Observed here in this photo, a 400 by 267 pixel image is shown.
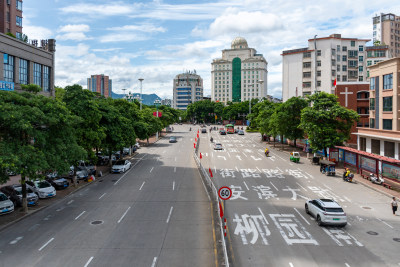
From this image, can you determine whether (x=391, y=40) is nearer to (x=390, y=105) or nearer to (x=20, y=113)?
(x=390, y=105)

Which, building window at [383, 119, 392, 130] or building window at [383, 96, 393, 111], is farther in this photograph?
building window at [383, 119, 392, 130]

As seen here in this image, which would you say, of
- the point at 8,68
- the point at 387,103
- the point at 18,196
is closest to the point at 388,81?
the point at 387,103

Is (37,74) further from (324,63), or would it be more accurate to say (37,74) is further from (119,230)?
(324,63)

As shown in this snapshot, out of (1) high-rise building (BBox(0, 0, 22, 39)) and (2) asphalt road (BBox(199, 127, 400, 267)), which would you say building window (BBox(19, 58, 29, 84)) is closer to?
(1) high-rise building (BBox(0, 0, 22, 39))

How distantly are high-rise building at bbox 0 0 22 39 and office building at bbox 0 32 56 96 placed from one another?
513 inches

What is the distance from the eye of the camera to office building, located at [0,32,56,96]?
37.8m

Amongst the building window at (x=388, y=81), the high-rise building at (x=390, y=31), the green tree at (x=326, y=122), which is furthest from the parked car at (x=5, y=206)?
the high-rise building at (x=390, y=31)

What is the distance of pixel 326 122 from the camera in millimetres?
44781

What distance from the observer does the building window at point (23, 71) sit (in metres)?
41.1

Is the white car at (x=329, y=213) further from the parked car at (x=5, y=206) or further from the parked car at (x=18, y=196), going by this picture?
the parked car at (x=5, y=206)

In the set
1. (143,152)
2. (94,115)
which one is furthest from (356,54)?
(94,115)

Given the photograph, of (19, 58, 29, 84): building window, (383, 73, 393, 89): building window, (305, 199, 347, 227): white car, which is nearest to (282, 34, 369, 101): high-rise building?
(383, 73, 393, 89): building window

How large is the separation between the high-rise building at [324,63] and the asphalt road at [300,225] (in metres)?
58.9

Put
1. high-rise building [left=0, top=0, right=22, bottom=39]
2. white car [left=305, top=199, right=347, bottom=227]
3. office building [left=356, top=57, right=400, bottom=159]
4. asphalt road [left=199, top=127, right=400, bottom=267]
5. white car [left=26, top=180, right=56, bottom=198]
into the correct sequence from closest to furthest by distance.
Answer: asphalt road [left=199, top=127, right=400, bottom=267]
white car [left=305, top=199, right=347, bottom=227]
white car [left=26, top=180, right=56, bottom=198]
office building [left=356, top=57, right=400, bottom=159]
high-rise building [left=0, top=0, right=22, bottom=39]
